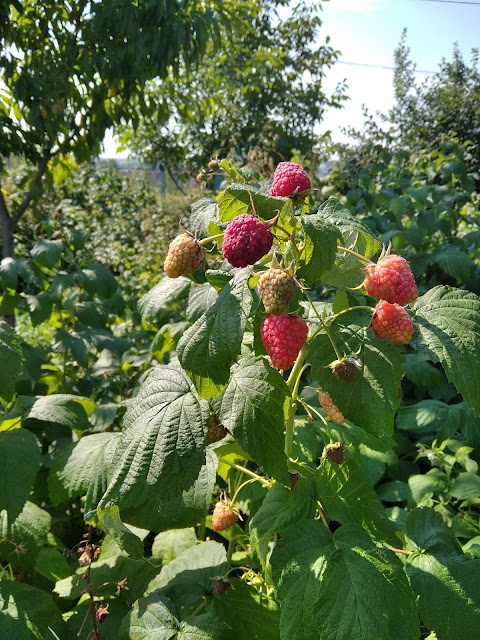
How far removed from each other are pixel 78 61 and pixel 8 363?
6.94 feet

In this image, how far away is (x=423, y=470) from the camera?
2449mm

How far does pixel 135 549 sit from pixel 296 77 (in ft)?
22.3

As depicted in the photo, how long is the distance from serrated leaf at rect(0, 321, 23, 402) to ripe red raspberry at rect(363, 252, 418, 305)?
33.3 inches

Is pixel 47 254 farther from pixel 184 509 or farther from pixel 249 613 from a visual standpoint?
pixel 249 613

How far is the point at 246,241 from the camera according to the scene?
86 cm

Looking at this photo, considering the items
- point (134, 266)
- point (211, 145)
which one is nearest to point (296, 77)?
point (211, 145)

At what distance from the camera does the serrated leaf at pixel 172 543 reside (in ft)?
5.34

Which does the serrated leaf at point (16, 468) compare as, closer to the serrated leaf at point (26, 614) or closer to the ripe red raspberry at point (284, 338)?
the serrated leaf at point (26, 614)

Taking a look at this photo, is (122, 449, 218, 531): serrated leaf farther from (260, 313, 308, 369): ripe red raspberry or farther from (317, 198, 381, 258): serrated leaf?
(317, 198, 381, 258): serrated leaf

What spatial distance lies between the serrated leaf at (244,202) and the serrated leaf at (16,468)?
802 millimetres

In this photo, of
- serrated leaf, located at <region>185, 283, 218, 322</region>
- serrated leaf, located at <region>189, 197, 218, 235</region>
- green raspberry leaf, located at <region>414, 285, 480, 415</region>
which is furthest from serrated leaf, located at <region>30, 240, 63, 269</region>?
green raspberry leaf, located at <region>414, 285, 480, 415</region>

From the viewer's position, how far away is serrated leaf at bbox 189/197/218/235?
3.90ft

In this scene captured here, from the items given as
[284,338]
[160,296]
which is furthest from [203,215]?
[284,338]

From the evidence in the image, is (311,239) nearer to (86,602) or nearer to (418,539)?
(418,539)
